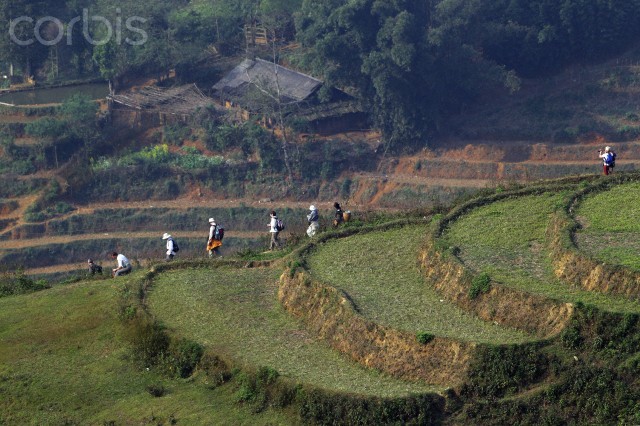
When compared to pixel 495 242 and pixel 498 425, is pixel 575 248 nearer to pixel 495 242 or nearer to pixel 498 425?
pixel 495 242

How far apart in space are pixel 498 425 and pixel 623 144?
34757mm

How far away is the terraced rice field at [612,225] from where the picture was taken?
87.8 feet

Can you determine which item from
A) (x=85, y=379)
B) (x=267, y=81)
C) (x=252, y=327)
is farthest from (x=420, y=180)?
(x=85, y=379)

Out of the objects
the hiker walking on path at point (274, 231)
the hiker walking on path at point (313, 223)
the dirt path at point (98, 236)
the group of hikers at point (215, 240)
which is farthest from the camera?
the dirt path at point (98, 236)

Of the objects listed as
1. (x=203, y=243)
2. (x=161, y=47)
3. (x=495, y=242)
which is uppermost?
(x=161, y=47)

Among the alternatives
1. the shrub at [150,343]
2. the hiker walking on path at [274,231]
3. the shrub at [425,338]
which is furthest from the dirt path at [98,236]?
the shrub at [425,338]

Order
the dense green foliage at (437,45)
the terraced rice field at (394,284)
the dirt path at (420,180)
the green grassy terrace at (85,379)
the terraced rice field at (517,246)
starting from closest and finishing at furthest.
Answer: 1. the green grassy terrace at (85,379)
2. the terraced rice field at (394,284)
3. the terraced rice field at (517,246)
4. the dirt path at (420,180)
5. the dense green foliage at (437,45)

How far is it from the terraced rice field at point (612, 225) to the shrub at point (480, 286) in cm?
213

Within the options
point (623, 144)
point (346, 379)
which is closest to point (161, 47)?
point (623, 144)

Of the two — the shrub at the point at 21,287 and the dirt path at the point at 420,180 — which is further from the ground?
the dirt path at the point at 420,180

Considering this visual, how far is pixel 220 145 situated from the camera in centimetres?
5953

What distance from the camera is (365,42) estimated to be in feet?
195

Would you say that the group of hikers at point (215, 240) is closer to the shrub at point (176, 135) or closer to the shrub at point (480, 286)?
the shrub at point (480, 286)

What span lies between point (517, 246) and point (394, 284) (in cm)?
270
